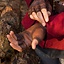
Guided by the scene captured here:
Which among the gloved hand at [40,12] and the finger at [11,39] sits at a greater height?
the gloved hand at [40,12]

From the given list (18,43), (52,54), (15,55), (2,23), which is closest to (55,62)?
(52,54)

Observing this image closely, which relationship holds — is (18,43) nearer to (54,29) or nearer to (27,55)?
(54,29)

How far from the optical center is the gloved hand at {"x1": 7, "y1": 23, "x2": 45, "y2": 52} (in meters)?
0.57

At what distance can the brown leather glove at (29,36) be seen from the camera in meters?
0.59

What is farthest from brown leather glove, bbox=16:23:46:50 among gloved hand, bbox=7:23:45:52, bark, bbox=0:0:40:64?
bark, bbox=0:0:40:64

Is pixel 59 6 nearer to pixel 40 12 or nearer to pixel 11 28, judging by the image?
pixel 40 12

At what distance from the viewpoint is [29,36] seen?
0.62m

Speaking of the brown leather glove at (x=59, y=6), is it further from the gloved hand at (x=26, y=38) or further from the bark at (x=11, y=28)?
the bark at (x=11, y=28)

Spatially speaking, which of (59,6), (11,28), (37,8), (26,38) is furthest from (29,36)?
(11,28)

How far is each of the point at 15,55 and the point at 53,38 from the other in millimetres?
343

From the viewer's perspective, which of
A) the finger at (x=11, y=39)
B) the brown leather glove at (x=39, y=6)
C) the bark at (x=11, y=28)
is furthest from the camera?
the bark at (x=11, y=28)

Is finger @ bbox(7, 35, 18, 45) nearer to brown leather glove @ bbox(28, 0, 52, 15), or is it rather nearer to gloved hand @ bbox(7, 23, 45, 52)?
gloved hand @ bbox(7, 23, 45, 52)

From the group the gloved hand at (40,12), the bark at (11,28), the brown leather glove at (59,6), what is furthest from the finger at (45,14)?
the bark at (11,28)

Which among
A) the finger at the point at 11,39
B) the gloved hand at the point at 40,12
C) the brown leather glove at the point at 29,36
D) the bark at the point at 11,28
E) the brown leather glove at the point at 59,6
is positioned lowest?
the bark at the point at 11,28
